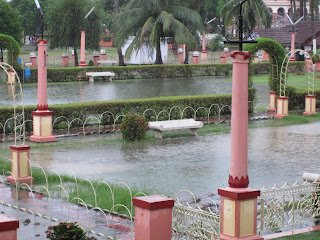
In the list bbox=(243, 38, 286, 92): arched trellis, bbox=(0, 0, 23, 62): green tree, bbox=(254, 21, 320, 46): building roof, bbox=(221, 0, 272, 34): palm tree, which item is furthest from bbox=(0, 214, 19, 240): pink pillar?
bbox=(254, 21, 320, 46): building roof

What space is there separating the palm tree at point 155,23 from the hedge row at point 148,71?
1605 millimetres

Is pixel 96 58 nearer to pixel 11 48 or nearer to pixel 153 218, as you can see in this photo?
pixel 11 48

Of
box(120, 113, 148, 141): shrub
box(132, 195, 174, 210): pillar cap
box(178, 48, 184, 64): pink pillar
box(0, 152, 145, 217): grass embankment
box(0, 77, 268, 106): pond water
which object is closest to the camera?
box(132, 195, 174, 210): pillar cap

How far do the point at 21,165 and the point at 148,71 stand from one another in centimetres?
2665

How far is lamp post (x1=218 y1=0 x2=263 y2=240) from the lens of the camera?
819 centimetres

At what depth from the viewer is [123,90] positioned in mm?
30734

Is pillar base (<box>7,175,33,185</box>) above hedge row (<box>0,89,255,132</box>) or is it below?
below

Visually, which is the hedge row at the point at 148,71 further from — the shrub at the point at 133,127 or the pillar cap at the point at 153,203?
the pillar cap at the point at 153,203

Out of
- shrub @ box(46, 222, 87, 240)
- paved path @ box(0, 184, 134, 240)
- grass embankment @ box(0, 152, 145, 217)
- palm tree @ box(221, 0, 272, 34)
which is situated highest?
palm tree @ box(221, 0, 272, 34)

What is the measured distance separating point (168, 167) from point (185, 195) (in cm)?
257

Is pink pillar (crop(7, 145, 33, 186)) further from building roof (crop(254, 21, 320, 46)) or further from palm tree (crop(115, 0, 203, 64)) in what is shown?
building roof (crop(254, 21, 320, 46))

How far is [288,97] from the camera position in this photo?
74.2 feet

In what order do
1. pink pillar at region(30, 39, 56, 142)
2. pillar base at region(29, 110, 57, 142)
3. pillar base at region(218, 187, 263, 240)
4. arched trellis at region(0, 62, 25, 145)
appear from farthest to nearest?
pillar base at region(29, 110, 57, 142) → pink pillar at region(30, 39, 56, 142) → arched trellis at region(0, 62, 25, 145) → pillar base at region(218, 187, 263, 240)

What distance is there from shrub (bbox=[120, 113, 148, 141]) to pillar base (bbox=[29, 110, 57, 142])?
1.91m
